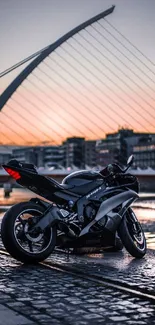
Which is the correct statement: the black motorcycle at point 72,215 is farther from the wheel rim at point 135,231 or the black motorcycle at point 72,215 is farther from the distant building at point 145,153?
the distant building at point 145,153

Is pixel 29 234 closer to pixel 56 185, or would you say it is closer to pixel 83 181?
pixel 56 185

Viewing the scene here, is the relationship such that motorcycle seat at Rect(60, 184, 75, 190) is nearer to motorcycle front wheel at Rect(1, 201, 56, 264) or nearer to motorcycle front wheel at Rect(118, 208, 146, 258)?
motorcycle front wheel at Rect(1, 201, 56, 264)

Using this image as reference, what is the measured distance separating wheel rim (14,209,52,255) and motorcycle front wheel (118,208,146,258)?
1.02m

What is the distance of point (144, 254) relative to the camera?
729cm

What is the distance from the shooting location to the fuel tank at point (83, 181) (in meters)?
6.91

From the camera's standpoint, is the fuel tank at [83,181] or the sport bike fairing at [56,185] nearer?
the sport bike fairing at [56,185]

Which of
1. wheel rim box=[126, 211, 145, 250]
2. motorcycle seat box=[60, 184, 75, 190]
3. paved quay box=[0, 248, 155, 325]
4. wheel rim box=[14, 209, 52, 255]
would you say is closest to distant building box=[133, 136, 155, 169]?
wheel rim box=[126, 211, 145, 250]

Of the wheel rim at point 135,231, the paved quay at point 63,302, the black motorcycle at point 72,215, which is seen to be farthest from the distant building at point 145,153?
the paved quay at point 63,302

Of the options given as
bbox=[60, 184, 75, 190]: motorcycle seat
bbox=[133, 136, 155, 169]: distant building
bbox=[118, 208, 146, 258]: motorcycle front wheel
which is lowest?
bbox=[118, 208, 146, 258]: motorcycle front wheel

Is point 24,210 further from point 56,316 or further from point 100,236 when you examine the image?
point 56,316

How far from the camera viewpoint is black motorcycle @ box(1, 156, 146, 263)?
6.45 meters

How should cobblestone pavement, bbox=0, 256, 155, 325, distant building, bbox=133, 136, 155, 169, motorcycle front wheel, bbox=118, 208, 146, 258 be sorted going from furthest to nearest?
distant building, bbox=133, 136, 155, 169 → motorcycle front wheel, bbox=118, 208, 146, 258 → cobblestone pavement, bbox=0, 256, 155, 325

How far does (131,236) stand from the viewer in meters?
7.19

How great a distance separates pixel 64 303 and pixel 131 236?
2.76m
